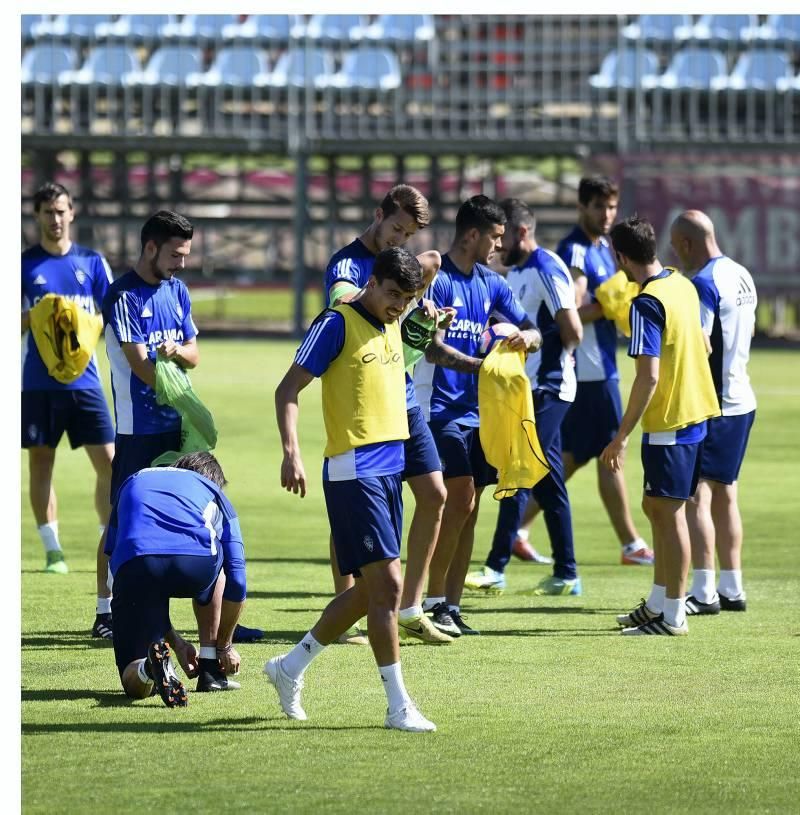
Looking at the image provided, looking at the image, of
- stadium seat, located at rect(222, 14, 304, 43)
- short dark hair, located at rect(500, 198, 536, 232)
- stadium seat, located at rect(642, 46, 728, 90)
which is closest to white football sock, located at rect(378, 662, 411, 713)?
short dark hair, located at rect(500, 198, 536, 232)

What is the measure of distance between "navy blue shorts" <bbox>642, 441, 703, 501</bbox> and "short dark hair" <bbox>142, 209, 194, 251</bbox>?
2378 mm

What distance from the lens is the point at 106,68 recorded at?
1130 inches

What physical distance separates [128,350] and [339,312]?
1.71 m

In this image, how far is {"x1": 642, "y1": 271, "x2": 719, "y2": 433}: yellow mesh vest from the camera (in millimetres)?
7734

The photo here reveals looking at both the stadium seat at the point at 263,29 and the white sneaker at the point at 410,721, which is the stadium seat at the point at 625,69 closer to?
the stadium seat at the point at 263,29

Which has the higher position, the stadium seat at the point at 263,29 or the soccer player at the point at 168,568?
the stadium seat at the point at 263,29

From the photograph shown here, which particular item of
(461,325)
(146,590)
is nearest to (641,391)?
(461,325)

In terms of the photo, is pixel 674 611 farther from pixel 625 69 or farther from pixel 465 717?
pixel 625 69

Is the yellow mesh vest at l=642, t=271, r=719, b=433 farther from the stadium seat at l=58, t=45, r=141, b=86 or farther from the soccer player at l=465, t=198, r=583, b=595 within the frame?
the stadium seat at l=58, t=45, r=141, b=86

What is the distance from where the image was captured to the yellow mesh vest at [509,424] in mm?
7859

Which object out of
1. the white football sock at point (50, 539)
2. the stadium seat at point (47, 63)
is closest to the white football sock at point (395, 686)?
the white football sock at point (50, 539)

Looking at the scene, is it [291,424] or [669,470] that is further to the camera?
[669,470]

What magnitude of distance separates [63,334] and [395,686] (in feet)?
12.9
